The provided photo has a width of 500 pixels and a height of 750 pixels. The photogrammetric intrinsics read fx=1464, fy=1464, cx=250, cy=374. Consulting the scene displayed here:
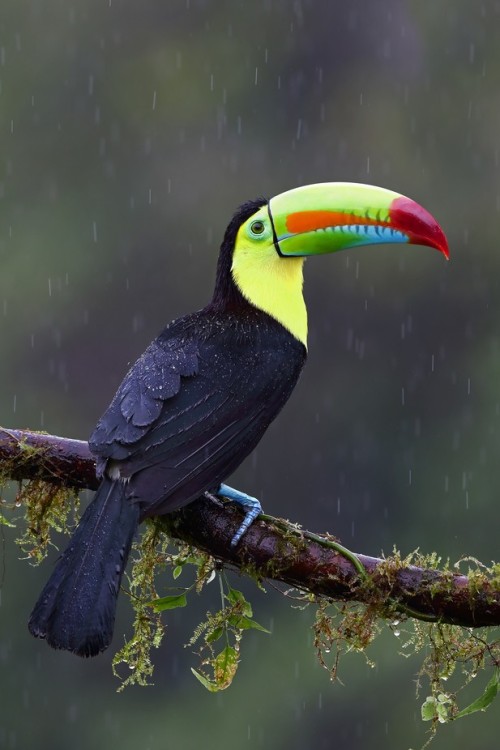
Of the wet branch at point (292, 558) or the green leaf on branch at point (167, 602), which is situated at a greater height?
the wet branch at point (292, 558)

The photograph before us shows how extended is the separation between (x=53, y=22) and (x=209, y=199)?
578cm

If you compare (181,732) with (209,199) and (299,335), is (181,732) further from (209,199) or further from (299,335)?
(299,335)

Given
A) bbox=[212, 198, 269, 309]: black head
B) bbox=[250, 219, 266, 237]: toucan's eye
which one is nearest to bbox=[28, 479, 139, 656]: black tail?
bbox=[212, 198, 269, 309]: black head

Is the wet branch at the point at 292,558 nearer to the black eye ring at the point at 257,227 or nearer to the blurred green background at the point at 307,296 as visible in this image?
the black eye ring at the point at 257,227

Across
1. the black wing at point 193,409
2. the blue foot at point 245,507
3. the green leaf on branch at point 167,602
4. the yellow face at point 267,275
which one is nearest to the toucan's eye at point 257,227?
the yellow face at point 267,275

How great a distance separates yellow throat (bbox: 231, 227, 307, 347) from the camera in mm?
3957

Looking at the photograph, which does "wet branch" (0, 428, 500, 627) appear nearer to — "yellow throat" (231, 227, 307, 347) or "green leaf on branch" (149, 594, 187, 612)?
"green leaf on branch" (149, 594, 187, 612)

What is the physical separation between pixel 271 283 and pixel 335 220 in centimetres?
26

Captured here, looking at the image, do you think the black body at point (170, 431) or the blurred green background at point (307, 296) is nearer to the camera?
the black body at point (170, 431)

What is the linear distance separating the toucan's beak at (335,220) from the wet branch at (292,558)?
921mm

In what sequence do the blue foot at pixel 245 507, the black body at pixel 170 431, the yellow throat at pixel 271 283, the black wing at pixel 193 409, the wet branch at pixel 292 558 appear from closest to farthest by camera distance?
the wet branch at pixel 292 558, the black body at pixel 170 431, the blue foot at pixel 245 507, the black wing at pixel 193 409, the yellow throat at pixel 271 283

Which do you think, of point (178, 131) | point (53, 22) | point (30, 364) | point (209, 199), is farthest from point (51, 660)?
point (53, 22)

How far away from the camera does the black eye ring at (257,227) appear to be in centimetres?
404

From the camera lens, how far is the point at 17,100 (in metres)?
22.4
